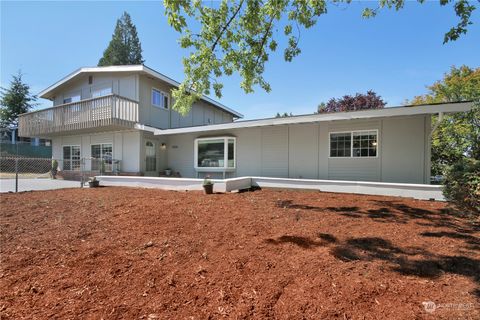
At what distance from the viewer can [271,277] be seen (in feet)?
8.79

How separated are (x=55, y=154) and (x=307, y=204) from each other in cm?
1790

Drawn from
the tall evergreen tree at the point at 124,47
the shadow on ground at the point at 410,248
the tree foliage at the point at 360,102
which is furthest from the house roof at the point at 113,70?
the tall evergreen tree at the point at 124,47

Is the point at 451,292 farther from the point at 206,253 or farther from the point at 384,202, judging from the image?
the point at 384,202

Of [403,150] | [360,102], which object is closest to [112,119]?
[403,150]

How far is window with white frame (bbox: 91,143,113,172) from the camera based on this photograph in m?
13.6

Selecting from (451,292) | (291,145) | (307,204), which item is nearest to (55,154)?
(291,145)

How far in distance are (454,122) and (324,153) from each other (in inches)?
435

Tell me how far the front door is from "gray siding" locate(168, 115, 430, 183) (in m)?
1.73

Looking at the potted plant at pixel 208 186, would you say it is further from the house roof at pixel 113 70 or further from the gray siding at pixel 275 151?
the house roof at pixel 113 70

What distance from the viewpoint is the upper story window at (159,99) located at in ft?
46.2

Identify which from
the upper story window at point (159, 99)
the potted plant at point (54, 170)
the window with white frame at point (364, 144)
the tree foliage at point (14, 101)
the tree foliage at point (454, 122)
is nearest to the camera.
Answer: the window with white frame at point (364, 144)

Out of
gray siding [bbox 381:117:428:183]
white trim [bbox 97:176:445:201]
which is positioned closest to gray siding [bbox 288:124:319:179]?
white trim [bbox 97:176:445:201]

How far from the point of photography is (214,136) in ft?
40.7

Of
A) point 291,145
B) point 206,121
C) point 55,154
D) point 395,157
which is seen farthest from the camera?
point 206,121
